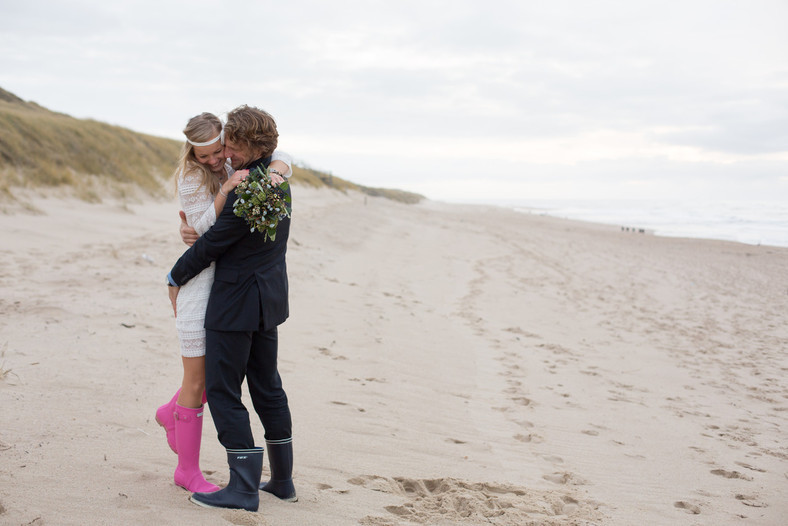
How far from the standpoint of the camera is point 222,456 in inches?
141

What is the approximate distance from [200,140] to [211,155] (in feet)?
0.27

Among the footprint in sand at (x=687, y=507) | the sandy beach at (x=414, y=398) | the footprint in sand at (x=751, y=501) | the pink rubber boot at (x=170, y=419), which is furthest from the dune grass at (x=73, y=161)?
the footprint in sand at (x=751, y=501)

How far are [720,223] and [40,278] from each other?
110ft

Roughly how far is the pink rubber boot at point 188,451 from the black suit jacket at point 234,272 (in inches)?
19.7

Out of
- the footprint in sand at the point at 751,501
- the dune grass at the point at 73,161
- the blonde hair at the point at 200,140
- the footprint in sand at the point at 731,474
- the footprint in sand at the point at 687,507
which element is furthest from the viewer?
the dune grass at the point at 73,161

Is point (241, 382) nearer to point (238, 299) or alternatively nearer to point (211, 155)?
point (238, 299)

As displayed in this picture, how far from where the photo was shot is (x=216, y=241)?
2.70 m

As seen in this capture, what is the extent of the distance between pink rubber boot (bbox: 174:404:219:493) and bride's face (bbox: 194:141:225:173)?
1.16 meters

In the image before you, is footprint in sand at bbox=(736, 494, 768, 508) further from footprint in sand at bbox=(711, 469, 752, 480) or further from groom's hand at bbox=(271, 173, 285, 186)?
groom's hand at bbox=(271, 173, 285, 186)

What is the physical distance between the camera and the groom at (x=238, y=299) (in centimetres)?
272

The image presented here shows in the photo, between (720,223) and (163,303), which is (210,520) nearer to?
(163,303)

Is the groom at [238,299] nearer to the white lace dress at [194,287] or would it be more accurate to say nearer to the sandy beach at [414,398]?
the white lace dress at [194,287]

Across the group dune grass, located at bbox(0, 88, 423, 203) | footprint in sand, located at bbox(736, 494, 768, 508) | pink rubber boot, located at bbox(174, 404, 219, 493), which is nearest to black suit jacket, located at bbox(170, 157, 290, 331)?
pink rubber boot, located at bbox(174, 404, 219, 493)

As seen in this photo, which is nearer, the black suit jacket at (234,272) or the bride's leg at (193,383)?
the black suit jacket at (234,272)
